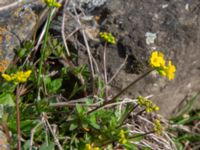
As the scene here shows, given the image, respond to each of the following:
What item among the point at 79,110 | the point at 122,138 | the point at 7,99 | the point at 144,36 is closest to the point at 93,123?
the point at 79,110

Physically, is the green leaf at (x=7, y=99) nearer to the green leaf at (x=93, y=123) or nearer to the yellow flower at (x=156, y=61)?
the green leaf at (x=93, y=123)

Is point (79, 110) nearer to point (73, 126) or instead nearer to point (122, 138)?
point (73, 126)

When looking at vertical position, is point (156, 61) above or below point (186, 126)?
above

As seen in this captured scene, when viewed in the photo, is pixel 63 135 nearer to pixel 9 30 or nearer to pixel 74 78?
pixel 74 78

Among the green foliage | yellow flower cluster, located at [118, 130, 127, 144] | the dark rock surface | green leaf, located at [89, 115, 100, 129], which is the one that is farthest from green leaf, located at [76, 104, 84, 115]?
the green foliage

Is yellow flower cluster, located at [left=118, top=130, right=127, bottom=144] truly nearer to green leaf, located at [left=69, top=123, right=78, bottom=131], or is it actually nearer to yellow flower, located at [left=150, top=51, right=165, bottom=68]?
green leaf, located at [left=69, top=123, right=78, bottom=131]
